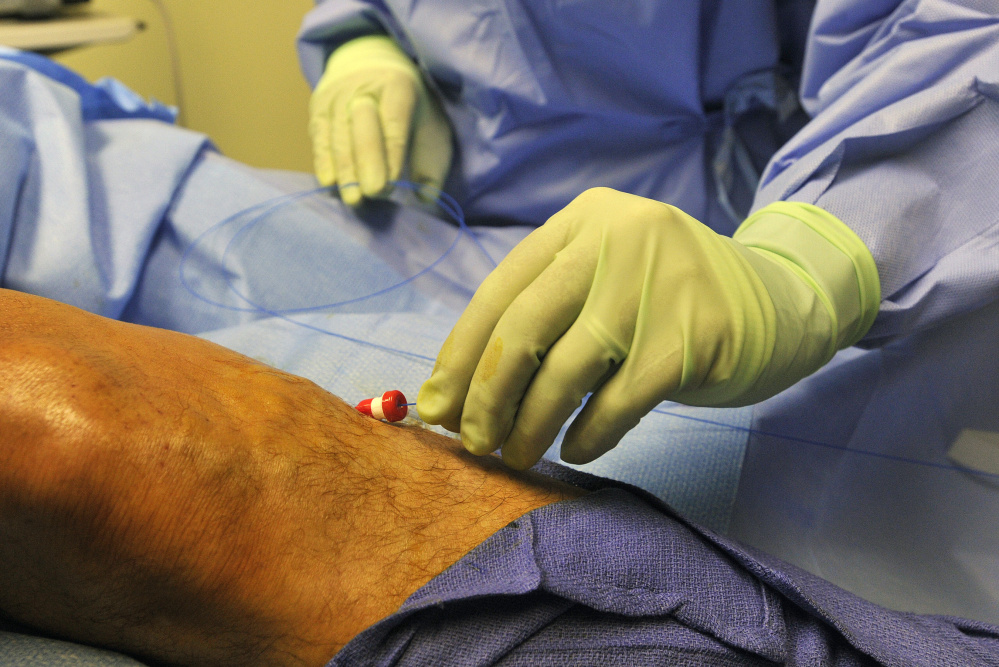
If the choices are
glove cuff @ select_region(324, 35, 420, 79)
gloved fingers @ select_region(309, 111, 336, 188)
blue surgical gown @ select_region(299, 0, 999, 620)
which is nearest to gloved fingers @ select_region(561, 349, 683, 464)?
blue surgical gown @ select_region(299, 0, 999, 620)

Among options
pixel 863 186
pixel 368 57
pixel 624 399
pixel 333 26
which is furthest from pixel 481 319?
pixel 333 26

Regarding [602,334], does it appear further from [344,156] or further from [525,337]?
[344,156]

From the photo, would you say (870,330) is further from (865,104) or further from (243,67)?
(243,67)

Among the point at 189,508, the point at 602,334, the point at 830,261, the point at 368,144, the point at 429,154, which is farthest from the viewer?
the point at 429,154

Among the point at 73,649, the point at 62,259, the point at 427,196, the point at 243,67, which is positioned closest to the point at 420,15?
the point at 427,196

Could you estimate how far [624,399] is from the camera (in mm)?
737

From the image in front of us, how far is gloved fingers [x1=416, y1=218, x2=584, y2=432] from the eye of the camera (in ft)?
2.56

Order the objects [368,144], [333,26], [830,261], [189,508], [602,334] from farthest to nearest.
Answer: [333,26], [368,144], [830,261], [602,334], [189,508]

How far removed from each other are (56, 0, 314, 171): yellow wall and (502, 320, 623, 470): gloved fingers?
7.70 ft

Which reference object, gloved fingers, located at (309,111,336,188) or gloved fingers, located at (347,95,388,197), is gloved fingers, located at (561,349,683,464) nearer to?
gloved fingers, located at (347,95,388,197)

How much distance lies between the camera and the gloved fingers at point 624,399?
2.39 ft

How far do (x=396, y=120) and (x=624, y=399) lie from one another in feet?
3.36

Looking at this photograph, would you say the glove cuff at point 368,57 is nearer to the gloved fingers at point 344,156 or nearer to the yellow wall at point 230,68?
the gloved fingers at point 344,156

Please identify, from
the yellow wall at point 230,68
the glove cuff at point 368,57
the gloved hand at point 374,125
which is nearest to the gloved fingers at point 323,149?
the gloved hand at point 374,125
